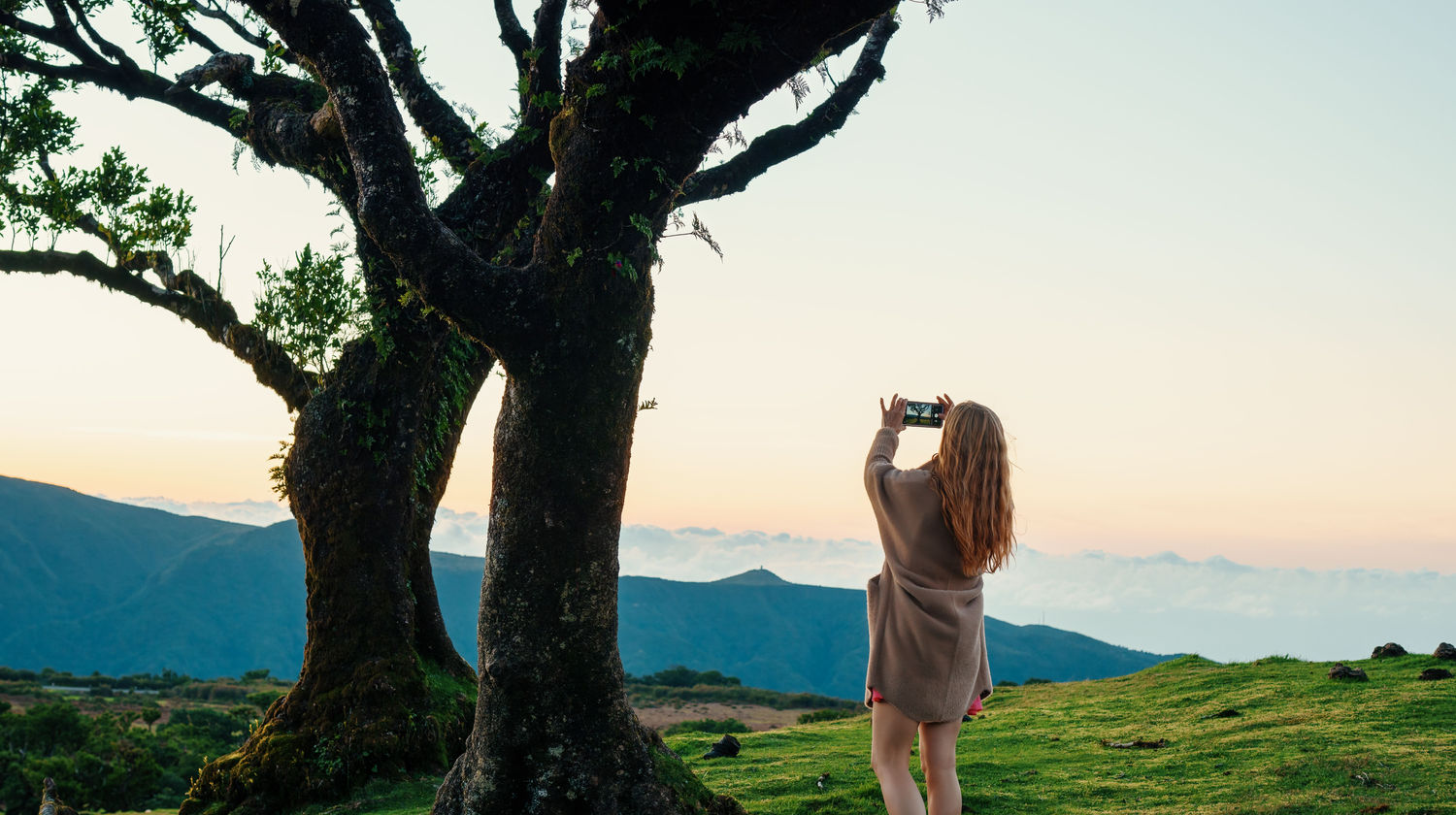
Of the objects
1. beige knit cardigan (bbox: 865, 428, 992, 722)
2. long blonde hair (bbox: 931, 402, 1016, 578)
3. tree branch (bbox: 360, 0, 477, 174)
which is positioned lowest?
beige knit cardigan (bbox: 865, 428, 992, 722)

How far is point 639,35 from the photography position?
21.9 feet

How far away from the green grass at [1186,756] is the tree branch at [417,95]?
8091 millimetres

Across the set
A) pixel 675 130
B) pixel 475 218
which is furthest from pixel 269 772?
pixel 675 130

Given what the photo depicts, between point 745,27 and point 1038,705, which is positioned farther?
point 1038,705

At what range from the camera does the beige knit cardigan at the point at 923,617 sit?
555cm

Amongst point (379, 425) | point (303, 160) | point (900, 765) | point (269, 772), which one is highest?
point (303, 160)

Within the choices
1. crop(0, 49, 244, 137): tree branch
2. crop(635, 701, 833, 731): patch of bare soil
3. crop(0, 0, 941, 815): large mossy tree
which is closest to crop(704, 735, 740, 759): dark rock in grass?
crop(0, 0, 941, 815): large mossy tree

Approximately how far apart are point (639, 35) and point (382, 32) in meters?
Result: 7.83

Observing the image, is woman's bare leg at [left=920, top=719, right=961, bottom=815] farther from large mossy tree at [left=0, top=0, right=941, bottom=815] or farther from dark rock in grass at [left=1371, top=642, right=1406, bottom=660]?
dark rock in grass at [left=1371, top=642, right=1406, bottom=660]

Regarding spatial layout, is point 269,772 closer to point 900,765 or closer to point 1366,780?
point 900,765

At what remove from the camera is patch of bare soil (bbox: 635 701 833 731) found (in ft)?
179

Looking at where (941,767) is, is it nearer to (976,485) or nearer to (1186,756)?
(976,485)

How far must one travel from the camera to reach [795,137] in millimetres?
14102

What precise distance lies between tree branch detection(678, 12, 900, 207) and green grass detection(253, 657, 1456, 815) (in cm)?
832
